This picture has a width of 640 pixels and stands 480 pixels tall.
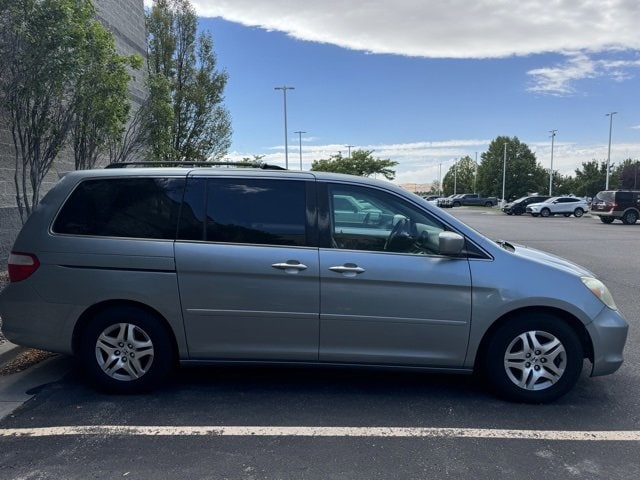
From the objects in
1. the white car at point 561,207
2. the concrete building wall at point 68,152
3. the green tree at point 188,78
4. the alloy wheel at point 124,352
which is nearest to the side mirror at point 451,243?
the alloy wheel at point 124,352

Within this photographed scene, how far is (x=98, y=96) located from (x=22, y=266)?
172 inches

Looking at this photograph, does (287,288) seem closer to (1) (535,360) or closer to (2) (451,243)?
(2) (451,243)

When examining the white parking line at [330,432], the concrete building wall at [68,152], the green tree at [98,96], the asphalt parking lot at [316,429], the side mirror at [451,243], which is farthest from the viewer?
the concrete building wall at [68,152]

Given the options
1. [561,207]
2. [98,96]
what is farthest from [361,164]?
[98,96]

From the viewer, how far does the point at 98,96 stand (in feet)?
24.8

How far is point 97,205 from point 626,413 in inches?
172

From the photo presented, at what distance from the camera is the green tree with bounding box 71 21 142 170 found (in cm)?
730

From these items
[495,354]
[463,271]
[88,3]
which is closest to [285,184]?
[463,271]

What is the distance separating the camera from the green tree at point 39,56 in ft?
20.8

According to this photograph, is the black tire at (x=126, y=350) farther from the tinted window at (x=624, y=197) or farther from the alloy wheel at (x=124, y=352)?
the tinted window at (x=624, y=197)

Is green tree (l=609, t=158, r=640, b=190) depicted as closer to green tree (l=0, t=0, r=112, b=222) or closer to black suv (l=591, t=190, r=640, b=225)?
black suv (l=591, t=190, r=640, b=225)

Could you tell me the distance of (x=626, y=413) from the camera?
3732 millimetres

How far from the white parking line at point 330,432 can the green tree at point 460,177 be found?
10184 centimetres

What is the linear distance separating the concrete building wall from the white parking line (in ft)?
20.3
